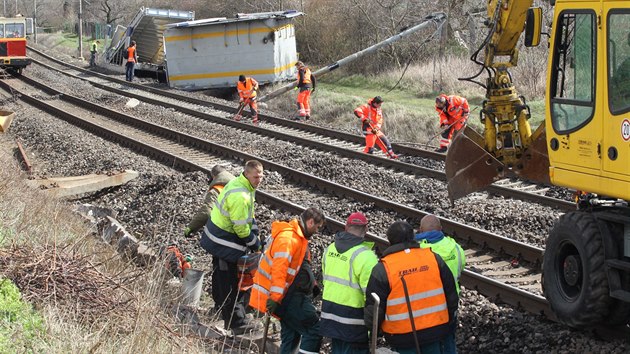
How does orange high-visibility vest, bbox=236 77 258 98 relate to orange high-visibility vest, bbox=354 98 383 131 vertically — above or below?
above

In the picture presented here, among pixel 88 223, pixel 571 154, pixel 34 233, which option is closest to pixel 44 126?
pixel 88 223

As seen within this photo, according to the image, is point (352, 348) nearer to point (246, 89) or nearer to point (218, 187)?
point (218, 187)

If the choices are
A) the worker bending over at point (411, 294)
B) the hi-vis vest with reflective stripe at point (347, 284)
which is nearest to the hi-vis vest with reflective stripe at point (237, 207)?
the hi-vis vest with reflective stripe at point (347, 284)

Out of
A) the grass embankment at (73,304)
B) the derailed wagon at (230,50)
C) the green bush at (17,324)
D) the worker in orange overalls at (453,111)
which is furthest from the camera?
the derailed wagon at (230,50)

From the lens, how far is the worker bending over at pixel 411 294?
641 cm

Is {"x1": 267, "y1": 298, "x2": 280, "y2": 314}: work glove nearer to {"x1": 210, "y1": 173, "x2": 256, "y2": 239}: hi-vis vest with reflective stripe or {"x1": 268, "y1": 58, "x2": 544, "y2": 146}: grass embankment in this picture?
{"x1": 210, "y1": 173, "x2": 256, "y2": 239}: hi-vis vest with reflective stripe

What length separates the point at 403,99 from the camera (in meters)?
27.8

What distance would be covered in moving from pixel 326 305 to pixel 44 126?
18.2m

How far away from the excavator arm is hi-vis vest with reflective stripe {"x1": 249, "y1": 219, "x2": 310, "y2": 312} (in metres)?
3.78

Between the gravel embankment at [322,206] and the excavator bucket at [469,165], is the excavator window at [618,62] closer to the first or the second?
the gravel embankment at [322,206]

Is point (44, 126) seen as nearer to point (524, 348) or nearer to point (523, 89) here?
point (523, 89)

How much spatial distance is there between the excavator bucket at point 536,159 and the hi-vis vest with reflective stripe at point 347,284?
426 centimetres

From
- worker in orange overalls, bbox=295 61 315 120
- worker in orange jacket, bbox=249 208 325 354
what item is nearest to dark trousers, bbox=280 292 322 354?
worker in orange jacket, bbox=249 208 325 354

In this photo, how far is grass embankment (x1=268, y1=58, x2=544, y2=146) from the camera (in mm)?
22125
